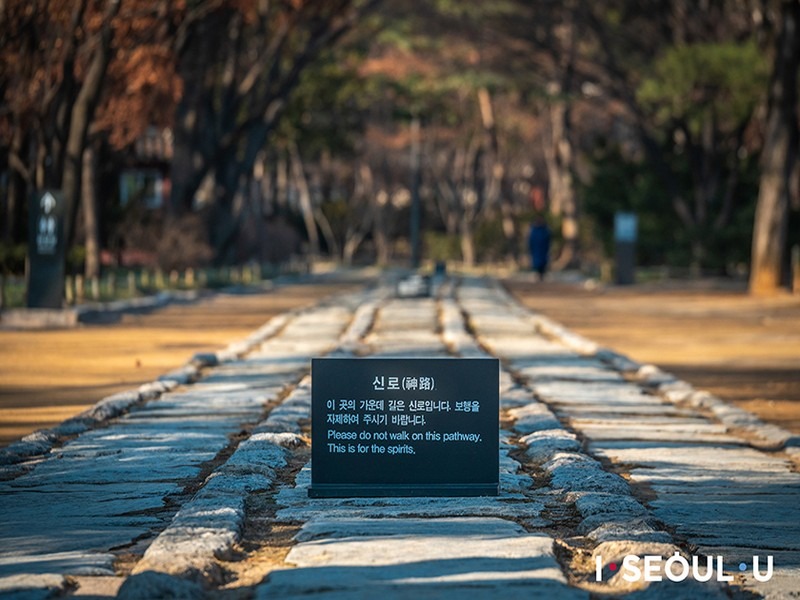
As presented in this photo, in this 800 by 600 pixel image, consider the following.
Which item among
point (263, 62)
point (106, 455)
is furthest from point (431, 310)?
point (106, 455)

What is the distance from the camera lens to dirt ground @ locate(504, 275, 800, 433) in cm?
1850

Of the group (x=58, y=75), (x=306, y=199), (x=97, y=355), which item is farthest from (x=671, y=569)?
(x=306, y=199)

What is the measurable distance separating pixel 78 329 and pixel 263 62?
19.0 m

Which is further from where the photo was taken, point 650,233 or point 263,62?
point 650,233

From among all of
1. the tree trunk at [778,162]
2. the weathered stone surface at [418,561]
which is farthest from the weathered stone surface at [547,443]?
the tree trunk at [778,162]

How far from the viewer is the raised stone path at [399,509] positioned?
24.5 ft

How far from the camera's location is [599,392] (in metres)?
17.0

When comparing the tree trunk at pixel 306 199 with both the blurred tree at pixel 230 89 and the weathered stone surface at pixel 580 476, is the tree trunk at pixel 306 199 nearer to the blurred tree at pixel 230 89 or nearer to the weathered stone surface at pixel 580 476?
the blurred tree at pixel 230 89

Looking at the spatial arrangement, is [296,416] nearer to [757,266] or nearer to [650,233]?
[757,266]

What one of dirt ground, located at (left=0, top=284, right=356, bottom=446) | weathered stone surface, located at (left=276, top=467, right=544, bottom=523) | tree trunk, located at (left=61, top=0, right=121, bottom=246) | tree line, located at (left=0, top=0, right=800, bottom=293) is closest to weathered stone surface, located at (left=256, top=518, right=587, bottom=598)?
weathered stone surface, located at (left=276, top=467, right=544, bottom=523)

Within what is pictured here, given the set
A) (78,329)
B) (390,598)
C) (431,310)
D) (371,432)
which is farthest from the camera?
(431,310)

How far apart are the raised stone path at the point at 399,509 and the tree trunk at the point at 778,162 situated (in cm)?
2368

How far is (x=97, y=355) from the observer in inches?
893

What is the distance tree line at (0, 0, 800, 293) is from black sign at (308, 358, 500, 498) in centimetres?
2232
